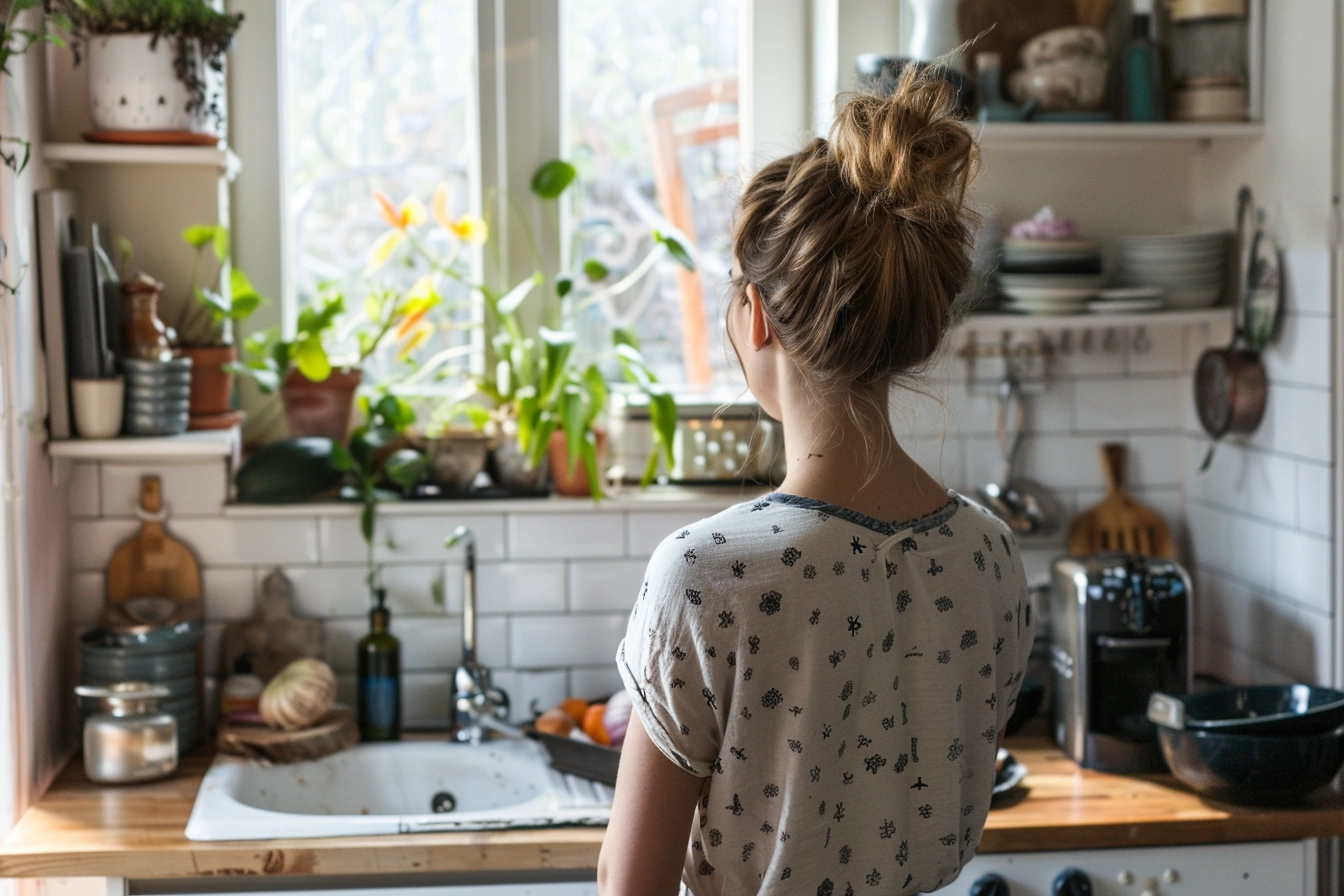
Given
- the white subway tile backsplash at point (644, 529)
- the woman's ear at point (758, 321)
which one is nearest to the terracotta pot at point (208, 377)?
the white subway tile backsplash at point (644, 529)

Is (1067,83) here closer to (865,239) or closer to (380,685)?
(865,239)

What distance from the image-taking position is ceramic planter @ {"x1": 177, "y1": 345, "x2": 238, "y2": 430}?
7.22 ft

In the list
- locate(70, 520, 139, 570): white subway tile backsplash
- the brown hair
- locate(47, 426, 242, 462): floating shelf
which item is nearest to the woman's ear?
the brown hair

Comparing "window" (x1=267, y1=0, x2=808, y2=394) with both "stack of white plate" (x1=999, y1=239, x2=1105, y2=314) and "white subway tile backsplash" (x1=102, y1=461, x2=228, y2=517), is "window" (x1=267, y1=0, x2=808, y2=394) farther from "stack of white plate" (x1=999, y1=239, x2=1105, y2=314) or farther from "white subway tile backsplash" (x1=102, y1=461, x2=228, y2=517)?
"stack of white plate" (x1=999, y1=239, x2=1105, y2=314)

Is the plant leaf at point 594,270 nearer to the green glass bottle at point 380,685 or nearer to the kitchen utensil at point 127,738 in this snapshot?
the green glass bottle at point 380,685

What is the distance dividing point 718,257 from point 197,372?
961 mm

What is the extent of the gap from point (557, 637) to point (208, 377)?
726mm

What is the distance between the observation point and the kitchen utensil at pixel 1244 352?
2.21 metres

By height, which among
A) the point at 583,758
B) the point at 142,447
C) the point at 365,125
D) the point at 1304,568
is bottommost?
the point at 583,758

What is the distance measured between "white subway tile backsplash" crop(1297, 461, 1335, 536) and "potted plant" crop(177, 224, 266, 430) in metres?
1.71

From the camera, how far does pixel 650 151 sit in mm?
2508

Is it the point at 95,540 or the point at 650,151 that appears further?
the point at 650,151

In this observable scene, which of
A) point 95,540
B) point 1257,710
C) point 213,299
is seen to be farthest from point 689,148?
point 1257,710

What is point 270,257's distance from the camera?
7.95ft
